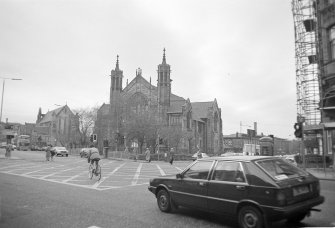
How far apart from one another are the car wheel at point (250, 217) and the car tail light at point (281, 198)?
45cm

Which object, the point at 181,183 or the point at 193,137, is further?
the point at 193,137

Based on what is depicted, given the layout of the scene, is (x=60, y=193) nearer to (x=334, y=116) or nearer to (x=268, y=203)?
(x=268, y=203)

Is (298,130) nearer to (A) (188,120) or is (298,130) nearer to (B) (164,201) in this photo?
(B) (164,201)

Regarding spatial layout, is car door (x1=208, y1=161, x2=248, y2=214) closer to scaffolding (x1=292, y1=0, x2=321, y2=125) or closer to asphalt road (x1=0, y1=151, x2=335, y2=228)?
asphalt road (x1=0, y1=151, x2=335, y2=228)

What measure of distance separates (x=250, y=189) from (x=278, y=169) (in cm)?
82

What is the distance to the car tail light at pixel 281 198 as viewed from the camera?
5.71 meters

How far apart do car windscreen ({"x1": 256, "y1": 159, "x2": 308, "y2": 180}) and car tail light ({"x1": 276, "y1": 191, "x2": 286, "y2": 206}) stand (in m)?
0.36

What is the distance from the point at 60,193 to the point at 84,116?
62.5m

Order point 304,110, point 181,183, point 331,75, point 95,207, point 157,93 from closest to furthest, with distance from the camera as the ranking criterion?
point 181,183 → point 95,207 → point 331,75 → point 304,110 → point 157,93

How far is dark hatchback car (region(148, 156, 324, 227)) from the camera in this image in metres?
5.82

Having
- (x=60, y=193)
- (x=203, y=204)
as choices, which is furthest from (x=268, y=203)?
(x=60, y=193)

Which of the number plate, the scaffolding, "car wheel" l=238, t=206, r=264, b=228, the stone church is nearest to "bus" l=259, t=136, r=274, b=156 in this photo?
the scaffolding

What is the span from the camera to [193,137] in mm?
66125

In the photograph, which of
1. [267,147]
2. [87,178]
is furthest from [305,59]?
[87,178]
